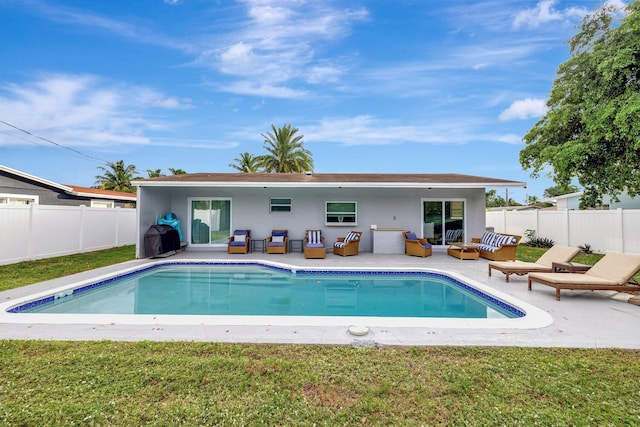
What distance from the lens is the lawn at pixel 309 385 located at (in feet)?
7.94

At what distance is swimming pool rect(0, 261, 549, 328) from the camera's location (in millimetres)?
4664

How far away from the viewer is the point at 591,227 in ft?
41.5

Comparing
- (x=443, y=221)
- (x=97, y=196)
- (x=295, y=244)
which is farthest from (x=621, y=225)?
(x=97, y=196)

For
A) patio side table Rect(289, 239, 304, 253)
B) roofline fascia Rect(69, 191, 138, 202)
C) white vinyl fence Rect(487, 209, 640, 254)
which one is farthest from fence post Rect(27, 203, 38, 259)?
white vinyl fence Rect(487, 209, 640, 254)

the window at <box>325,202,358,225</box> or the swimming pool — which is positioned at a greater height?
the window at <box>325,202,358,225</box>

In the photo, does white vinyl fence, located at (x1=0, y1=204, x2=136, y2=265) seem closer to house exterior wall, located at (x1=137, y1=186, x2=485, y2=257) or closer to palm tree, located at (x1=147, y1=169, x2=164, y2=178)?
house exterior wall, located at (x1=137, y1=186, x2=485, y2=257)

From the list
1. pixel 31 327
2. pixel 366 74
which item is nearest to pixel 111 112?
pixel 366 74

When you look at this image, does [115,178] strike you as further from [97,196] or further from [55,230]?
[55,230]

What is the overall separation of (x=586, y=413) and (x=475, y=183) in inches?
371

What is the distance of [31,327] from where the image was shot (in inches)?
168

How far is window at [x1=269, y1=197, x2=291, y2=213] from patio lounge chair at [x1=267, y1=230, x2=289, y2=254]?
105 cm

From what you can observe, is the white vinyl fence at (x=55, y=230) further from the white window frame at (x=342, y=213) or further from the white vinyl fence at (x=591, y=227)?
the white vinyl fence at (x=591, y=227)

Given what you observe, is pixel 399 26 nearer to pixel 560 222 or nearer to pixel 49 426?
pixel 560 222

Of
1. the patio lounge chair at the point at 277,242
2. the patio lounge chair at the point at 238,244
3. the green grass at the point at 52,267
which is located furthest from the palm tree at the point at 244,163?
the green grass at the point at 52,267
